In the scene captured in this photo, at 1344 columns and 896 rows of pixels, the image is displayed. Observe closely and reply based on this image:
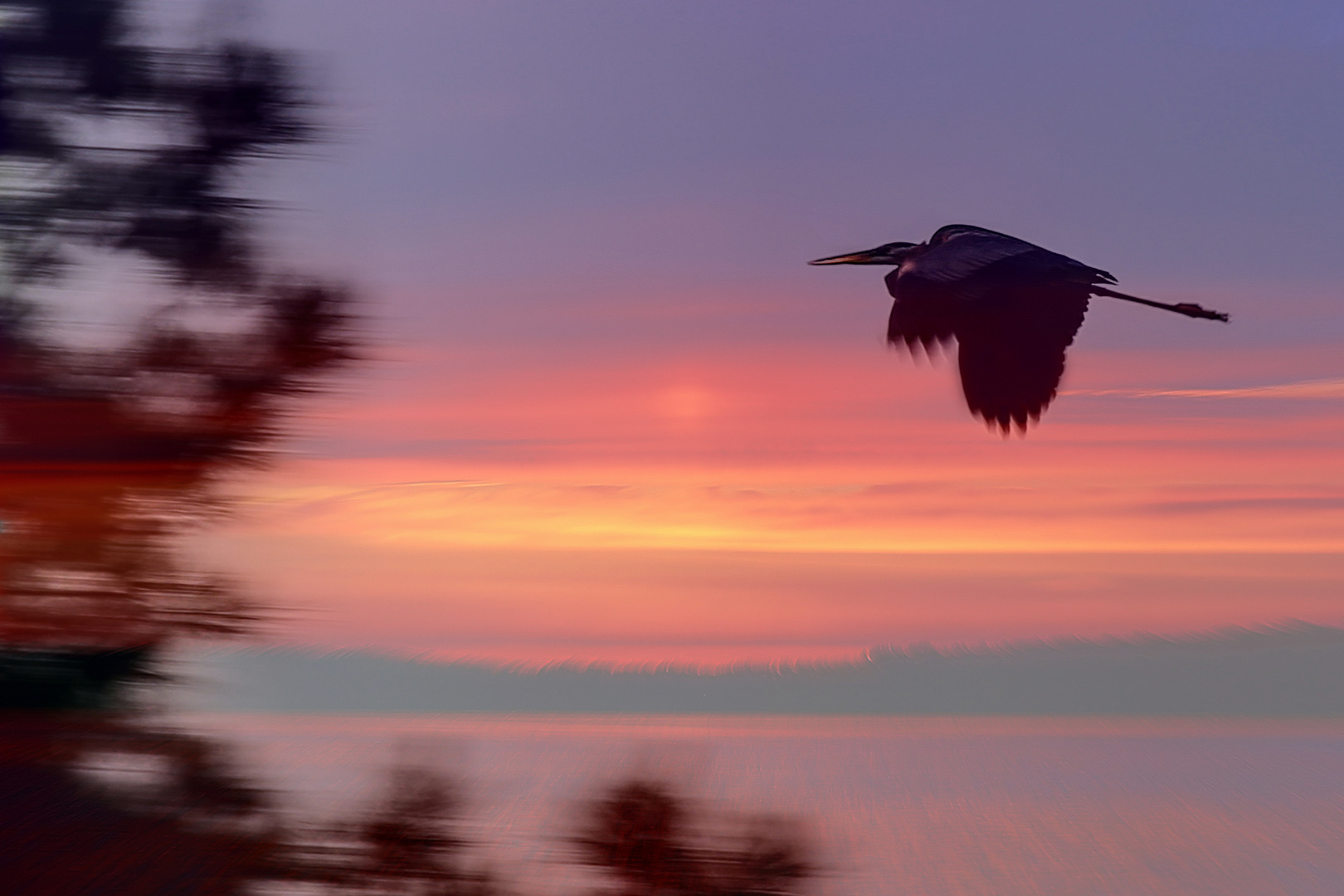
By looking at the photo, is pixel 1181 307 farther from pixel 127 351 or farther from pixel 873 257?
pixel 127 351

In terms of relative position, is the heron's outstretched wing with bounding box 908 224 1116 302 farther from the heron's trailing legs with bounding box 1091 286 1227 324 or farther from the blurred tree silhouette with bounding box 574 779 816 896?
the blurred tree silhouette with bounding box 574 779 816 896

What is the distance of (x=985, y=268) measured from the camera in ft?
5.84

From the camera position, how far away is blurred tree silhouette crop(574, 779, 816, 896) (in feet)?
6.95

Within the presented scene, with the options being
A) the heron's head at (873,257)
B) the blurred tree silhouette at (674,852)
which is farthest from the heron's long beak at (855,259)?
the blurred tree silhouette at (674,852)

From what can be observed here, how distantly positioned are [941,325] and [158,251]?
216 centimetres

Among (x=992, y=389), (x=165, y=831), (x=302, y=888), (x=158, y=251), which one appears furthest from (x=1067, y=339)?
(x=158, y=251)

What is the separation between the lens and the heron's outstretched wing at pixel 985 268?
5.86 feet

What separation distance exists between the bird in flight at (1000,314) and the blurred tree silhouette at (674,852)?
95cm

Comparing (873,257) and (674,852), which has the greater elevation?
(873,257)

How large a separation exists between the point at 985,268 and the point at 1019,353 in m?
0.16

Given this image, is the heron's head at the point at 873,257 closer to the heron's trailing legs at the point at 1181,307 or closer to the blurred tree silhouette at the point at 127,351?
the heron's trailing legs at the point at 1181,307

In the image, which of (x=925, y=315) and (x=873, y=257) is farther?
(x=873, y=257)

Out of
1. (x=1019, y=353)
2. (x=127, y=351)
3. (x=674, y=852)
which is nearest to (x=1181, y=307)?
(x=1019, y=353)

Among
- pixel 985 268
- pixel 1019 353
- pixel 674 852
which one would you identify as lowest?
pixel 674 852
